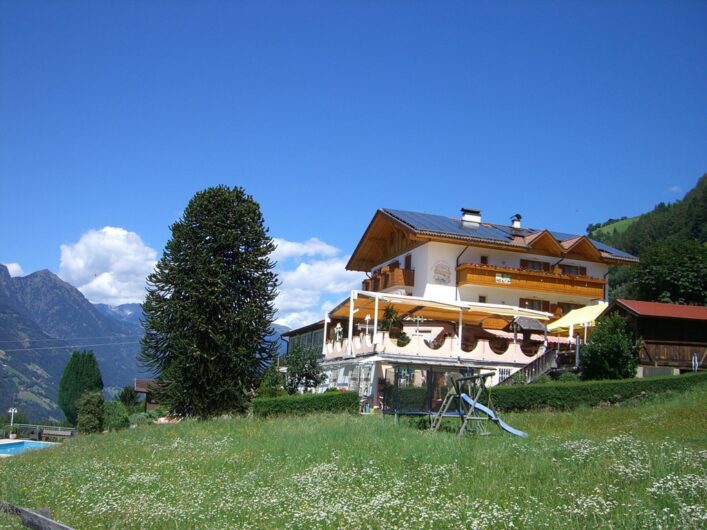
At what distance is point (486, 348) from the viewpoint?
112 feet

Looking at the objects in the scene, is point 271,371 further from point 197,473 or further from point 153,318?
point 197,473

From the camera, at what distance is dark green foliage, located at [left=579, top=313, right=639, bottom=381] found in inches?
1109

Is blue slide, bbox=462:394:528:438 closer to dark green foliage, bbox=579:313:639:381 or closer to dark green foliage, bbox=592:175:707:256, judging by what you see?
dark green foliage, bbox=579:313:639:381

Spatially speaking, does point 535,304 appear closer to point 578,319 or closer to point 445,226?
point 578,319

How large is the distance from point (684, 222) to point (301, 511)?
8558cm

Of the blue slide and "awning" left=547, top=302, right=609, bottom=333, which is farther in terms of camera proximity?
"awning" left=547, top=302, right=609, bottom=333

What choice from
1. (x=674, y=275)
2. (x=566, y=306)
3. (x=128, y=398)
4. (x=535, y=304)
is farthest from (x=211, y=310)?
(x=128, y=398)

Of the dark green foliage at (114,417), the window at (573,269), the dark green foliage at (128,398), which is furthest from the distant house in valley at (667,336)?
the dark green foliage at (128,398)

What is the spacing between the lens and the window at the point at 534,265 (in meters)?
44.1

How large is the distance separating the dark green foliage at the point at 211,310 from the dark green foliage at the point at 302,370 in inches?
41.9

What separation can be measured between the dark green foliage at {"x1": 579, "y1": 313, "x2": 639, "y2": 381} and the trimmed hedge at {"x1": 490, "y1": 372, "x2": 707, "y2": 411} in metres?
3.99

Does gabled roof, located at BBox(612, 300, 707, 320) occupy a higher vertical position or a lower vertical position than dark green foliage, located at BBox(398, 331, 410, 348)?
higher

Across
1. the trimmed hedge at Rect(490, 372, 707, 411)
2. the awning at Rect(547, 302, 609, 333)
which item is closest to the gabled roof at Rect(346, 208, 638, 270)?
the awning at Rect(547, 302, 609, 333)

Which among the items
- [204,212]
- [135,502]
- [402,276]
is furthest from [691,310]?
[135,502]
